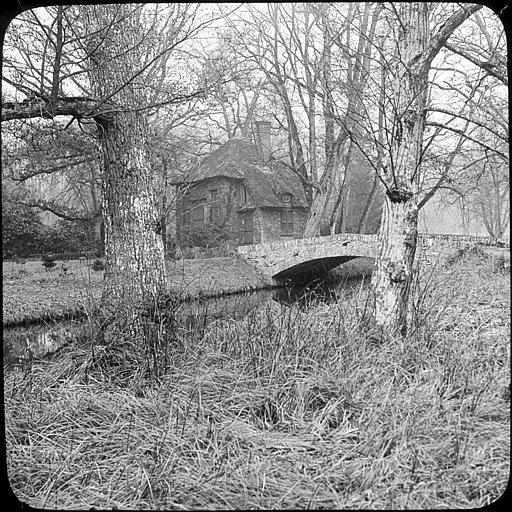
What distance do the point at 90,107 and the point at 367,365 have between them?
170 centimetres

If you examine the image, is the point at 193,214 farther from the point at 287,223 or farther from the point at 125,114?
the point at 287,223

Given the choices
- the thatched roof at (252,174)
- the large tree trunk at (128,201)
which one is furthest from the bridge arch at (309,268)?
the large tree trunk at (128,201)

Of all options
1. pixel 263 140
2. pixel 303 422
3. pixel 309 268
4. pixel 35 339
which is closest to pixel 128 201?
pixel 35 339

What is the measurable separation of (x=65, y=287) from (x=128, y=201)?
59 centimetres

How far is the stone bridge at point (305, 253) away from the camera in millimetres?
3387

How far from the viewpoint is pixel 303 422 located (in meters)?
1.63

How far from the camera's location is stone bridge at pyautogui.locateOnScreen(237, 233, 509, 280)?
3387 mm

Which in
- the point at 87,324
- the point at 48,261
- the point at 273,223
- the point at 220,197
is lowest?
the point at 87,324

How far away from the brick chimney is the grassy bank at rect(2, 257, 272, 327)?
103 centimetres

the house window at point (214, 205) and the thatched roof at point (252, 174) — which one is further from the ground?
the thatched roof at point (252, 174)

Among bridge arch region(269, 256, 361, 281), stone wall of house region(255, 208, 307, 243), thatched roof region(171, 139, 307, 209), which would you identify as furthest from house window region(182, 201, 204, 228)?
bridge arch region(269, 256, 361, 281)

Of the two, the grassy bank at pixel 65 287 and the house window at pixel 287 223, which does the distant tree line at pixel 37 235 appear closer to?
the grassy bank at pixel 65 287

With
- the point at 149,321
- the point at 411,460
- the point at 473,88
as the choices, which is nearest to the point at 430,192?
the point at 473,88

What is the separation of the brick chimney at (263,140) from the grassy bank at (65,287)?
103cm
